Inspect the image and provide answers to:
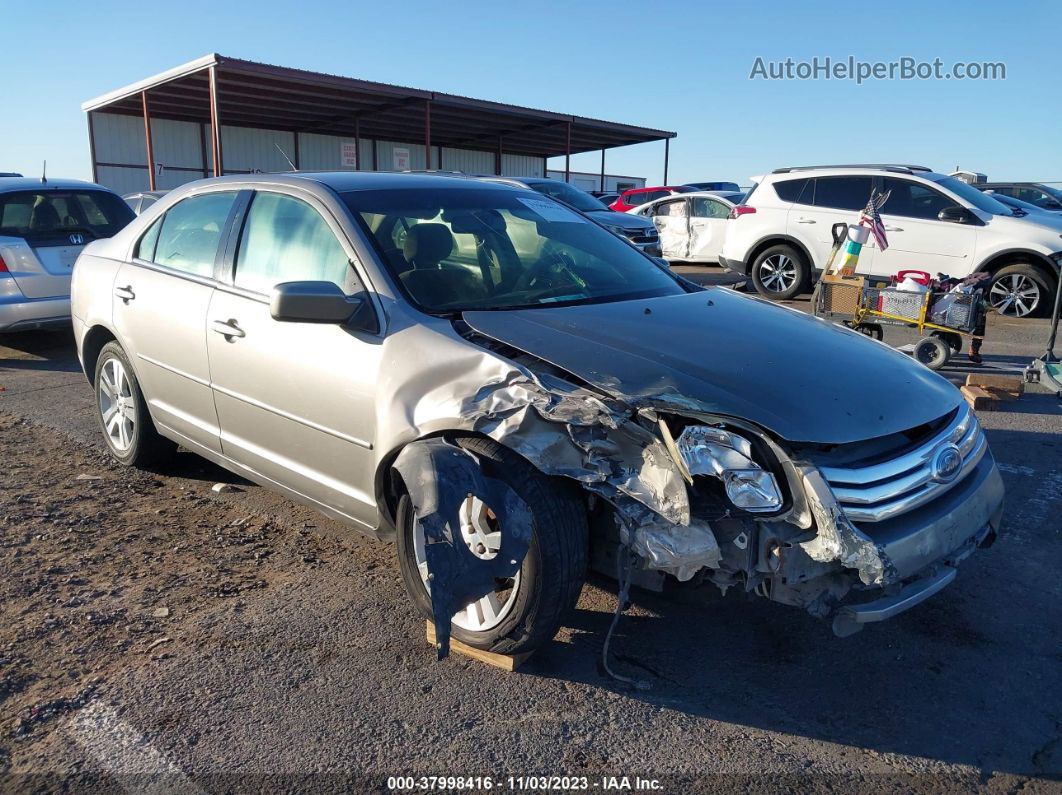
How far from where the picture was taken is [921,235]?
10.4m

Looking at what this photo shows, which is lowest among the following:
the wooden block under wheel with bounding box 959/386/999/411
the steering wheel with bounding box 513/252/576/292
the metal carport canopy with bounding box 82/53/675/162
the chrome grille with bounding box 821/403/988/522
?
the wooden block under wheel with bounding box 959/386/999/411

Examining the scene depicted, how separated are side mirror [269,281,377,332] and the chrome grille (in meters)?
1.76

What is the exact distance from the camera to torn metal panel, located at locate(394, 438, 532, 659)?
104 inches

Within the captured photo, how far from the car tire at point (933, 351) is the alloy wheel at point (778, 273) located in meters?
4.09

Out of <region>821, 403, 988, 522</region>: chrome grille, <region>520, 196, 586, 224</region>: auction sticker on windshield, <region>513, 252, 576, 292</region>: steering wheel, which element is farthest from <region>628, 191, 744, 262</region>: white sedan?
<region>821, 403, 988, 522</region>: chrome grille

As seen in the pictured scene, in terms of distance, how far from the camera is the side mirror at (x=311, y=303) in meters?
3.06

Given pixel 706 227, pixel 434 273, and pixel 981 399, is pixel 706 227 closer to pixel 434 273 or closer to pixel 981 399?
pixel 981 399

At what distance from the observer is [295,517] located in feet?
14.0

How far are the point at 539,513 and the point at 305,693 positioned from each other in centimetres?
99

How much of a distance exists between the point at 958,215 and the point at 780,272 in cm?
233

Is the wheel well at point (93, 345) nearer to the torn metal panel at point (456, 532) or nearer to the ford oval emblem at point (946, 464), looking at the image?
the torn metal panel at point (456, 532)

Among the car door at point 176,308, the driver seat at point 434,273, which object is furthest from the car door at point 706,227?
the driver seat at point 434,273

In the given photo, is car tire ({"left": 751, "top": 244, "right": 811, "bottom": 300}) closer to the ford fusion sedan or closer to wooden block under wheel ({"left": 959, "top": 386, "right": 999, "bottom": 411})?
wooden block under wheel ({"left": 959, "top": 386, "right": 999, "bottom": 411})

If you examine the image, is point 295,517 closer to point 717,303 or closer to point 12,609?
point 12,609
